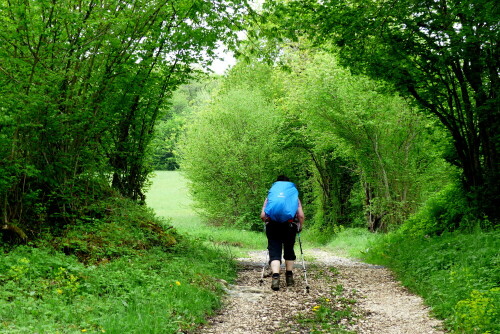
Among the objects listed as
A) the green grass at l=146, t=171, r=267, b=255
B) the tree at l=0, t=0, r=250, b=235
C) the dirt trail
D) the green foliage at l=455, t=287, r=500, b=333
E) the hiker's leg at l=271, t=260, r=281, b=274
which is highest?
the tree at l=0, t=0, r=250, b=235

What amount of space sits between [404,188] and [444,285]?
1346 cm

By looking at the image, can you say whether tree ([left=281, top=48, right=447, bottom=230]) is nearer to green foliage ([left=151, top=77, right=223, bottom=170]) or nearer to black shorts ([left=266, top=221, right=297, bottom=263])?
green foliage ([left=151, top=77, right=223, bottom=170])

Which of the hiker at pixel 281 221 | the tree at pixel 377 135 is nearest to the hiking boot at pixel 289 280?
the hiker at pixel 281 221

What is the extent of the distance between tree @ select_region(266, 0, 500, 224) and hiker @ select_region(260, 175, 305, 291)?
408 centimetres

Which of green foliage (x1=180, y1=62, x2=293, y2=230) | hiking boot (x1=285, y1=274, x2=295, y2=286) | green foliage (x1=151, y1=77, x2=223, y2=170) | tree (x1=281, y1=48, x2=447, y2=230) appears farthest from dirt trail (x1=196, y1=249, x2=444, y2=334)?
green foliage (x1=180, y1=62, x2=293, y2=230)

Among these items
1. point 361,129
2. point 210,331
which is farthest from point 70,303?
point 361,129

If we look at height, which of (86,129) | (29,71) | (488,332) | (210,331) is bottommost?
(210,331)

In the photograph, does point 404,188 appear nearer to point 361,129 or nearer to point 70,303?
point 361,129

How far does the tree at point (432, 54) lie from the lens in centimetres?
940

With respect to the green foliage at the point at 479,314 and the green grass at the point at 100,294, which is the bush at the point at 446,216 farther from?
the green grass at the point at 100,294

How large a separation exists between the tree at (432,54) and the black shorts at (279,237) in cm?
458

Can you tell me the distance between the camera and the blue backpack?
7676 millimetres

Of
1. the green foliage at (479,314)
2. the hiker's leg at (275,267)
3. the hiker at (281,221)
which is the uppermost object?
the hiker at (281,221)

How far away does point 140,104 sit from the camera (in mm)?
A: 10477
